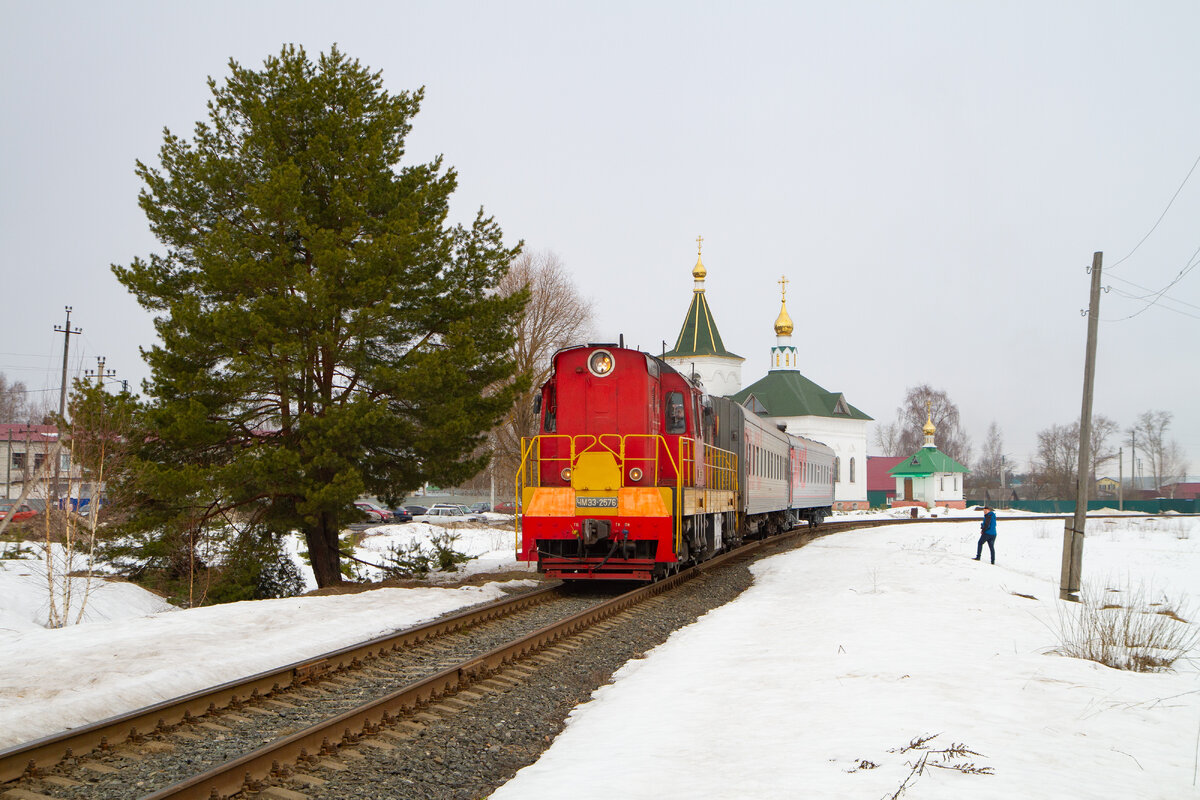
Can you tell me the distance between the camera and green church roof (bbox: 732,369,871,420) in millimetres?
67125

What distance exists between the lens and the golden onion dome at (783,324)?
238 feet

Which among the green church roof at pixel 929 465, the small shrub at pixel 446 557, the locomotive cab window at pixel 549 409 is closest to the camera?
the locomotive cab window at pixel 549 409

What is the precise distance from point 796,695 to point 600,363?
813cm

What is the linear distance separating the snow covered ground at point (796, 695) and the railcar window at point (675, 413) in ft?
10.4

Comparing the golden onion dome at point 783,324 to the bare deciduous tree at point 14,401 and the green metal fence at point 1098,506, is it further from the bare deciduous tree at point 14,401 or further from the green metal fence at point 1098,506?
the bare deciduous tree at point 14,401

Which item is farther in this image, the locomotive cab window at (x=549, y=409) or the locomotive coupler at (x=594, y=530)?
the locomotive cab window at (x=549, y=409)

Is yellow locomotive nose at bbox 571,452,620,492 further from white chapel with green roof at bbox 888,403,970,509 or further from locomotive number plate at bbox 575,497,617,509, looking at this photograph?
white chapel with green roof at bbox 888,403,970,509

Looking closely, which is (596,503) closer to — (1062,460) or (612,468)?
(612,468)

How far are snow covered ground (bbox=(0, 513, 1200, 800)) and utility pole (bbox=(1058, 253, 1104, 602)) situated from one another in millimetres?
3176

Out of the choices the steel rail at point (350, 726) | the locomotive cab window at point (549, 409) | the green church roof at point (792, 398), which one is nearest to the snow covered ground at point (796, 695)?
the steel rail at point (350, 726)

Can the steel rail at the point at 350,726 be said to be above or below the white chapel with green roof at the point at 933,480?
below

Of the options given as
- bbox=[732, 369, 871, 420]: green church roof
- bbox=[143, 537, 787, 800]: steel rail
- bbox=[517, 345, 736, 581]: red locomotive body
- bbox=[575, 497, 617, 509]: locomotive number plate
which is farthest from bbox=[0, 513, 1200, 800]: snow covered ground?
bbox=[732, 369, 871, 420]: green church roof

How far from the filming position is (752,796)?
14.8 feet

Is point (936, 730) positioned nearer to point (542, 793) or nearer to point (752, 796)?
point (752, 796)
